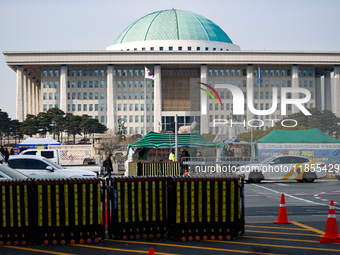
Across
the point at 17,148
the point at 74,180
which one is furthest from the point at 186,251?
the point at 17,148

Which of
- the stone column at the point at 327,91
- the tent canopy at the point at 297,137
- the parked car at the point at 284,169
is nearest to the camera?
the parked car at the point at 284,169

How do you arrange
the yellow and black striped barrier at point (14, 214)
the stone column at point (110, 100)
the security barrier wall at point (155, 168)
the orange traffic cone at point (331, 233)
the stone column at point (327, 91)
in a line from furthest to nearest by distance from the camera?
the stone column at point (327, 91) → the stone column at point (110, 100) → the security barrier wall at point (155, 168) → the orange traffic cone at point (331, 233) → the yellow and black striped barrier at point (14, 214)

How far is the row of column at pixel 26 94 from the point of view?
113m

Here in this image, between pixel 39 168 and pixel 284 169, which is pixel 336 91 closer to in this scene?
pixel 284 169

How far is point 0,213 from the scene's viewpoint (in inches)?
349

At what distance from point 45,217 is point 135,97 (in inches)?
4660

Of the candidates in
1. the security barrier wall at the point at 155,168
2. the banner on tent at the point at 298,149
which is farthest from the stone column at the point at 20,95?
the banner on tent at the point at 298,149

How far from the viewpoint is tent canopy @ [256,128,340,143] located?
27.2 meters

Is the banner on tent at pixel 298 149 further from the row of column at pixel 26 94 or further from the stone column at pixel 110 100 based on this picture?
the row of column at pixel 26 94

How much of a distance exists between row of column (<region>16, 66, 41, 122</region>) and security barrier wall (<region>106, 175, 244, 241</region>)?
109 metres

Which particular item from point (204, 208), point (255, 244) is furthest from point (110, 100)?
point (255, 244)

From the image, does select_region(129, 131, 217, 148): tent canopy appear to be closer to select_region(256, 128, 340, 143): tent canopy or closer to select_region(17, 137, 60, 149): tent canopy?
select_region(256, 128, 340, 143): tent canopy

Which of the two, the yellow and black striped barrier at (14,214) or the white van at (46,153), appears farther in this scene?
the white van at (46,153)

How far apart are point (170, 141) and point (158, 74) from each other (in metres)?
88.5
